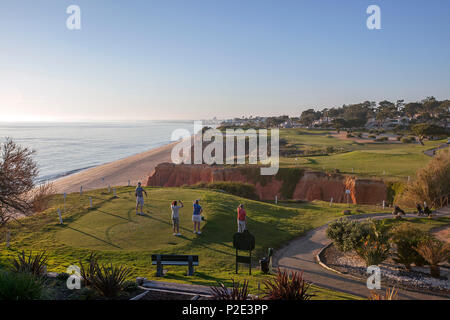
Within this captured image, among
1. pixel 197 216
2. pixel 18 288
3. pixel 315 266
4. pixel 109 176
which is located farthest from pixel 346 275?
pixel 109 176

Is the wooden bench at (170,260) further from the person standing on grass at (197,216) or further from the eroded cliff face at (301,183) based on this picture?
the eroded cliff face at (301,183)

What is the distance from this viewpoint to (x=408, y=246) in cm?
1258

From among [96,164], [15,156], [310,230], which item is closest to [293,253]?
[310,230]

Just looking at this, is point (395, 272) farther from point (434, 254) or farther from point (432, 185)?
point (432, 185)

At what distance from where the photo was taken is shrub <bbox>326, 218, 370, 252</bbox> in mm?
13789

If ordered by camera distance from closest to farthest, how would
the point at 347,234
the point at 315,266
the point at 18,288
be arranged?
the point at 18,288
the point at 315,266
the point at 347,234

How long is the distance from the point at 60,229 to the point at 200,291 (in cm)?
1183

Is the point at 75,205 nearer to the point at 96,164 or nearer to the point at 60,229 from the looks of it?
the point at 60,229

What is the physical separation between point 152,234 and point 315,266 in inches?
307

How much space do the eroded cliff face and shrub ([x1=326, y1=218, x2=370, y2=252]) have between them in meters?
21.6

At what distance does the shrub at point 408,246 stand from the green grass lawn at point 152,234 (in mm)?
4617

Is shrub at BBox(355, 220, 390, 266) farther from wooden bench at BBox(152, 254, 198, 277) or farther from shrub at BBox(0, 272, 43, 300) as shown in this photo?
shrub at BBox(0, 272, 43, 300)

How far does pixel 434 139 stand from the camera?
76.4 m

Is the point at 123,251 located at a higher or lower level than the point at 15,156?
lower
